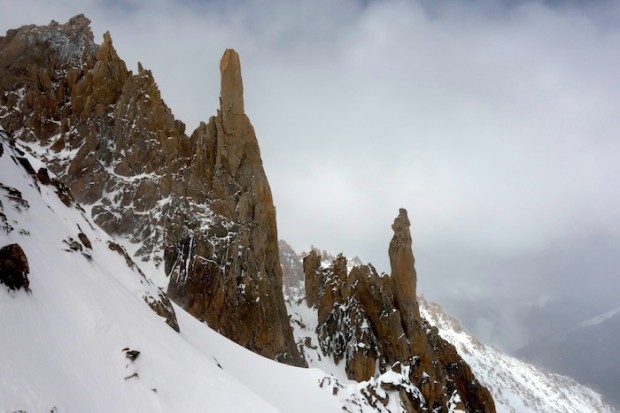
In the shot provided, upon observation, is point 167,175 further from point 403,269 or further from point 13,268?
point 13,268

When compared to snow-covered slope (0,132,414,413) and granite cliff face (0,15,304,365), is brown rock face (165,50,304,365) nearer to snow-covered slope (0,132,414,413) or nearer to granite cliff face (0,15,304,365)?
granite cliff face (0,15,304,365)

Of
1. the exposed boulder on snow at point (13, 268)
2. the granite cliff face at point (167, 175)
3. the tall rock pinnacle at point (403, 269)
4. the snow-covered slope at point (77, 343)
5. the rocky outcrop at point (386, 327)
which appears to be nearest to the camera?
the snow-covered slope at point (77, 343)

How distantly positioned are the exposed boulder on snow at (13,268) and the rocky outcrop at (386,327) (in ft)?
191

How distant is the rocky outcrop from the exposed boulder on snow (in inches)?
2298

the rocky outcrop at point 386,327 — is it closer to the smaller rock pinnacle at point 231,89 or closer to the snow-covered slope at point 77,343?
the smaller rock pinnacle at point 231,89

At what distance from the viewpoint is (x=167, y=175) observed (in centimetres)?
6362

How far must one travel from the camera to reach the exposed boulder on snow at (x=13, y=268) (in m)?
11.9

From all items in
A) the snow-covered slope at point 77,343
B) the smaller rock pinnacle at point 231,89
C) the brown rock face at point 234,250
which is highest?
the smaller rock pinnacle at point 231,89

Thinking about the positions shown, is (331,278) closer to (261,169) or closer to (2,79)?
(261,169)

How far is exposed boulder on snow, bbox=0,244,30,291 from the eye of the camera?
1188 cm

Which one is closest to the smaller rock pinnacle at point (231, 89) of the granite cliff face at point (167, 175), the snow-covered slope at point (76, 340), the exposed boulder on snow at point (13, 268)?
the granite cliff face at point (167, 175)

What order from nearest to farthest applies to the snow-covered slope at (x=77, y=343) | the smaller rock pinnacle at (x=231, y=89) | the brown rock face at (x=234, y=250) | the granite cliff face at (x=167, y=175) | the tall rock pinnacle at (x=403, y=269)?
the snow-covered slope at (x=77, y=343) < the brown rock face at (x=234, y=250) < the granite cliff face at (x=167, y=175) < the smaller rock pinnacle at (x=231, y=89) < the tall rock pinnacle at (x=403, y=269)

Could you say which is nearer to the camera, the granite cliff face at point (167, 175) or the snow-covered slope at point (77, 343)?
the snow-covered slope at point (77, 343)

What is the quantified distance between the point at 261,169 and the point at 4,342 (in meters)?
58.2
